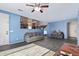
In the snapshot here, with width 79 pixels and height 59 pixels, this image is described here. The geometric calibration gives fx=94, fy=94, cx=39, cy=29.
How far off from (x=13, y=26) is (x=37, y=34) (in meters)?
0.59

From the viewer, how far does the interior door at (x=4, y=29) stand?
78.8 inches

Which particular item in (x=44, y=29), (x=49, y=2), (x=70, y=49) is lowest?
(x=70, y=49)

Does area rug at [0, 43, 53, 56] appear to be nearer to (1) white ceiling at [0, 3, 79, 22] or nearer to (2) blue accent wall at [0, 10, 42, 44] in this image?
(2) blue accent wall at [0, 10, 42, 44]

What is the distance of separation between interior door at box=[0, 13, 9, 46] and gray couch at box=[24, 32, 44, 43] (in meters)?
0.42

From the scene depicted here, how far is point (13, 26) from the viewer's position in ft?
7.07

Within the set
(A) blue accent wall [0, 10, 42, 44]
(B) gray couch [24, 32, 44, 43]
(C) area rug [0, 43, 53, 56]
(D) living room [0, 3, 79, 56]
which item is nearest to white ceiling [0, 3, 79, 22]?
(D) living room [0, 3, 79, 56]

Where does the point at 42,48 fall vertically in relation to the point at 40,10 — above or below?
below

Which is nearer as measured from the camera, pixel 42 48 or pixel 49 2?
pixel 49 2

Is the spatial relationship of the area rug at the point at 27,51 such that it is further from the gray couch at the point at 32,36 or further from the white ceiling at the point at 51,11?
the white ceiling at the point at 51,11

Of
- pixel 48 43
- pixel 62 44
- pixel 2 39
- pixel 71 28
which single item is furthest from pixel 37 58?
pixel 71 28

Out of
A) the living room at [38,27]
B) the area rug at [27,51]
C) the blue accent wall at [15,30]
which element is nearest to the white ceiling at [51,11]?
the living room at [38,27]

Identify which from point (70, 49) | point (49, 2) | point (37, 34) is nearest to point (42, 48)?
point (37, 34)

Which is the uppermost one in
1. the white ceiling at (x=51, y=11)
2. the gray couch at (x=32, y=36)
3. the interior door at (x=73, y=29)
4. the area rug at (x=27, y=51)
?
the white ceiling at (x=51, y=11)

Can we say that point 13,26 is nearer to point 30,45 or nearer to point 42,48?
point 30,45
